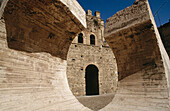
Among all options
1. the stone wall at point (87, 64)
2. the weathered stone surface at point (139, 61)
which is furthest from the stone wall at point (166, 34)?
the weathered stone surface at point (139, 61)

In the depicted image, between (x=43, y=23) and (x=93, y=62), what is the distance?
7.75 m

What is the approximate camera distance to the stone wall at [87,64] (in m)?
9.41

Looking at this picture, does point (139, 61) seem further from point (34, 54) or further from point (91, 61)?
point (91, 61)

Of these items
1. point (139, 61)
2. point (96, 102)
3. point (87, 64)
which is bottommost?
point (96, 102)

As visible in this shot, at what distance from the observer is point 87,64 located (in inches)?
402

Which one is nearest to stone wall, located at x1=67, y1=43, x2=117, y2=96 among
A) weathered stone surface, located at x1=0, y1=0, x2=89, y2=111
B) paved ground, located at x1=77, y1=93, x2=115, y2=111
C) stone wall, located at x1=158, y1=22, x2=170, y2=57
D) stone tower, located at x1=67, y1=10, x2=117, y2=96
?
stone tower, located at x1=67, y1=10, x2=117, y2=96

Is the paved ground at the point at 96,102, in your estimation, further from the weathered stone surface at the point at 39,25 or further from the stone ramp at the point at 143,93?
the weathered stone surface at the point at 39,25

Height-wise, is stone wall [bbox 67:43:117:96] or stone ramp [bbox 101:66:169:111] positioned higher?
stone wall [bbox 67:43:117:96]

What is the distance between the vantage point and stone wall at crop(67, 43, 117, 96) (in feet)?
30.9

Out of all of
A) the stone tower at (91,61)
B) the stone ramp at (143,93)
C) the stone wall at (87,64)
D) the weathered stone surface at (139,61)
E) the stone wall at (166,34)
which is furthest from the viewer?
the stone tower at (91,61)

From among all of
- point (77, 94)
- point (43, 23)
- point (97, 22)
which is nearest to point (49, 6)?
point (43, 23)

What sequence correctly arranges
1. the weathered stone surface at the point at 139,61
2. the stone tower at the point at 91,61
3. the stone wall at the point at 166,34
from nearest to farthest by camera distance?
the weathered stone surface at the point at 139,61, the stone wall at the point at 166,34, the stone tower at the point at 91,61

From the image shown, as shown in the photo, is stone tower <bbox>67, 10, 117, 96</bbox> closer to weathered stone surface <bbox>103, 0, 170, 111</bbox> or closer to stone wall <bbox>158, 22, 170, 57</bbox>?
stone wall <bbox>158, 22, 170, 57</bbox>

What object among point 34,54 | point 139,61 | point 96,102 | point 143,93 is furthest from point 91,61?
point 34,54
